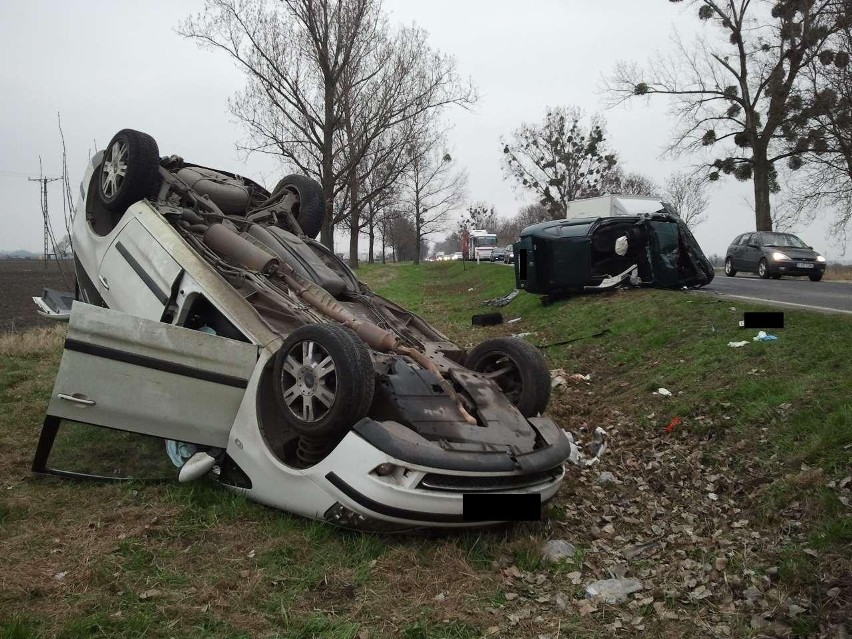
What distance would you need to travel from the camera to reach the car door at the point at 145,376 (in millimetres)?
3928

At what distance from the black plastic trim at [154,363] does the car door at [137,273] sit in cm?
75

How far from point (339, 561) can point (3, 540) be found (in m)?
1.82

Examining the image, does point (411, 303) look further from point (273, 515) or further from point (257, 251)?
point (273, 515)

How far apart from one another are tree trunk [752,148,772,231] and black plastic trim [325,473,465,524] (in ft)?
79.9

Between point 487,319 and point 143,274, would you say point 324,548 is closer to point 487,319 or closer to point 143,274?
point 143,274

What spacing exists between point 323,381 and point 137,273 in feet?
6.82

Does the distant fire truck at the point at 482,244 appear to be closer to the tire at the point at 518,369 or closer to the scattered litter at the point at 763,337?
the scattered litter at the point at 763,337

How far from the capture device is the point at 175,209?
17.3 ft

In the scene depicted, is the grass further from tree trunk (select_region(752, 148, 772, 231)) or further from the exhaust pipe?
tree trunk (select_region(752, 148, 772, 231))

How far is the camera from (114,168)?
18.3ft

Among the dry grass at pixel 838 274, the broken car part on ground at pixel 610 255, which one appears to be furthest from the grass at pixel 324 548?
the dry grass at pixel 838 274

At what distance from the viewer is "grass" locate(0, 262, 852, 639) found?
305 centimetres

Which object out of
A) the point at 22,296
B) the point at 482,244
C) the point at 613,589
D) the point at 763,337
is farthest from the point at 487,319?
the point at 482,244

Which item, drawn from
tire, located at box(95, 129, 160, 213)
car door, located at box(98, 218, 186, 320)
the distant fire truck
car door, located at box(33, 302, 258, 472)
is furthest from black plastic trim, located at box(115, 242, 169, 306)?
the distant fire truck
